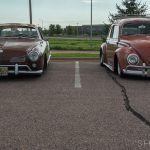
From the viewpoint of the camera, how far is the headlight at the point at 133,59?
34.4 feet

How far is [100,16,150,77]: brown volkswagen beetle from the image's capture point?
1049 cm

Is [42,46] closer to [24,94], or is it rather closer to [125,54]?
[125,54]

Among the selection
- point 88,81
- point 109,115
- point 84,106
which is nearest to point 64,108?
point 84,106

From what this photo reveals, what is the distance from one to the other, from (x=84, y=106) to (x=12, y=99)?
1.40m

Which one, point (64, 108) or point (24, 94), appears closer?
point (64, 108)

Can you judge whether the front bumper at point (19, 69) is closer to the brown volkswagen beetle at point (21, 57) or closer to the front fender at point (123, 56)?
the brown volkswagen beetle at point (21, 57)

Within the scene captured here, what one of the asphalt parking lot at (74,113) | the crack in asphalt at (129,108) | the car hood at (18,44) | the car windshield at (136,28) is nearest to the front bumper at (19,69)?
the asphalt parking lot at (74,113)

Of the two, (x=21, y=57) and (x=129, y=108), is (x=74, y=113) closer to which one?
(x=129, y=108)

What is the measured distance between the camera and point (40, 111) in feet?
22.6

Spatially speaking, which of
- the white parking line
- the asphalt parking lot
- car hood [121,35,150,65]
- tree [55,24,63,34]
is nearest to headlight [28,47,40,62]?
the asphalt parking lot

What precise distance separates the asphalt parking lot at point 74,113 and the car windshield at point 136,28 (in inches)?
73.6

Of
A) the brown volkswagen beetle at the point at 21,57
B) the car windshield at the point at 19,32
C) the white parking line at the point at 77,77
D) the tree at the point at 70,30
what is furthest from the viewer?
the tree at the point at 70,30

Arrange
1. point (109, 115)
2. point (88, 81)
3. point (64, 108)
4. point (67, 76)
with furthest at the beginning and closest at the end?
point (67, 76)
point (88, 81)
point (64, 108)
point (109, 115)

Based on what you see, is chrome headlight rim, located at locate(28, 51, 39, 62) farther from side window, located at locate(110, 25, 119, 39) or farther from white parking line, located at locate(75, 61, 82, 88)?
side window, located at locate(110, 25, 119, 39)
